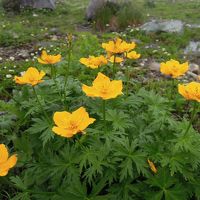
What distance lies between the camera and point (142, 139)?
3211 mm

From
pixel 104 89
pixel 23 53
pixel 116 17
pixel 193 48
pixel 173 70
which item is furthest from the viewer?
pixel 116 17

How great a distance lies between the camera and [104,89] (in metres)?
2.79

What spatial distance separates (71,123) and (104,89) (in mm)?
366

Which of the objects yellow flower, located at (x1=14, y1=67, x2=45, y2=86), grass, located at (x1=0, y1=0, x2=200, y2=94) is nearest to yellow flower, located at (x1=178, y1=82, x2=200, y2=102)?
yellow flower, located at (x1=14, y1=67, x2=45, y2=86)

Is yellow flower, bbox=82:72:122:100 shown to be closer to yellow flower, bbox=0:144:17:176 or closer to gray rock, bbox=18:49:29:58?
yellow flower, bbox=0:144:17:176

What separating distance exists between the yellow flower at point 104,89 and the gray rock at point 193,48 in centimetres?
481

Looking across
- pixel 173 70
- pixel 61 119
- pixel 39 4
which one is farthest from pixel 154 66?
pixel 39 4

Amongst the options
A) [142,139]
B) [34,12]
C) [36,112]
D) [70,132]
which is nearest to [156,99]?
[142,139]

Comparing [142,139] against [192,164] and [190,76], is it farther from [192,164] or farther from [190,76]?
[190,76]

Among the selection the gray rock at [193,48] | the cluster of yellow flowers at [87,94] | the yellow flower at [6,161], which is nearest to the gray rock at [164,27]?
the gray rock at [193,48]

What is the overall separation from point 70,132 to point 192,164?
1.06m

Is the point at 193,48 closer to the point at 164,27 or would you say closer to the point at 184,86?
the point at 164,27

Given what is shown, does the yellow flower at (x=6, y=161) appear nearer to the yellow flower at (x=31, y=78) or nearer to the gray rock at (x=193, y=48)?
the yellow flower at (x=31, y=78)

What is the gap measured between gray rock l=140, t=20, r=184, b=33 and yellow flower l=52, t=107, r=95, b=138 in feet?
20.4
